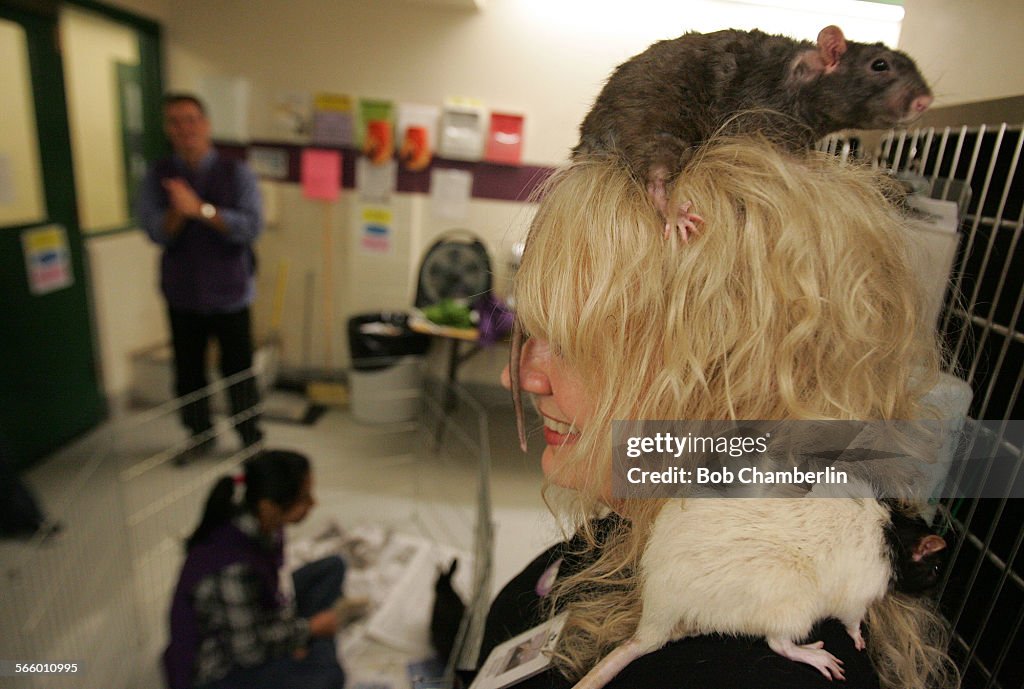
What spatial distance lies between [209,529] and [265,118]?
54.0 inches

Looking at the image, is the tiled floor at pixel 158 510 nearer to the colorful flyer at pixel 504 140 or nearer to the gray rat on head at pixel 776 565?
the gray rat on head at pixel 776 565

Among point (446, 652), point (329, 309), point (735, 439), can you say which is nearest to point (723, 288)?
point (735, 439)

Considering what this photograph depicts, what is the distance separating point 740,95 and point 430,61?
1077mm

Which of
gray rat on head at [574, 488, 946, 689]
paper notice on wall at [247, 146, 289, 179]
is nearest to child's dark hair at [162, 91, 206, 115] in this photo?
paper notice on wall at [247, 146, 289, 179]

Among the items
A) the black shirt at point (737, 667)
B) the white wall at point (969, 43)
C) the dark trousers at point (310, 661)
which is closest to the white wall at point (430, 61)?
the white wall at point (969, 43)

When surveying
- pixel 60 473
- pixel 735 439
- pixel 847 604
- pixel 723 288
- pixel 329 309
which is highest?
pixel 723 288

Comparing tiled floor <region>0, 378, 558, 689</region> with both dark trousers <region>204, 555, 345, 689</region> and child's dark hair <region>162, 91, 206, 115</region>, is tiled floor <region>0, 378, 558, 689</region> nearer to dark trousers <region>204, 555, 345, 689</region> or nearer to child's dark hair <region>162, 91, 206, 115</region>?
dark trousers <region>204, 555, 345, 689</region>

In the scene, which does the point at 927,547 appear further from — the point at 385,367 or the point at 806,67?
the point at 385,367

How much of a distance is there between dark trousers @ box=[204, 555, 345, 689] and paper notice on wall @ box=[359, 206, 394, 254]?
1.28m

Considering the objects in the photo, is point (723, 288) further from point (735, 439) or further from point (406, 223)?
point (406, 223)

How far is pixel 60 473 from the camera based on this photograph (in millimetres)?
2086

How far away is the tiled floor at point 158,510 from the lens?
122 cm

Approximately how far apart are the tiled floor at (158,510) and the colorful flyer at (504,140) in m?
0.61

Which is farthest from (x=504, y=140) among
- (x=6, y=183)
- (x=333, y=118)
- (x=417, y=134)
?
(x=6, y=183)
